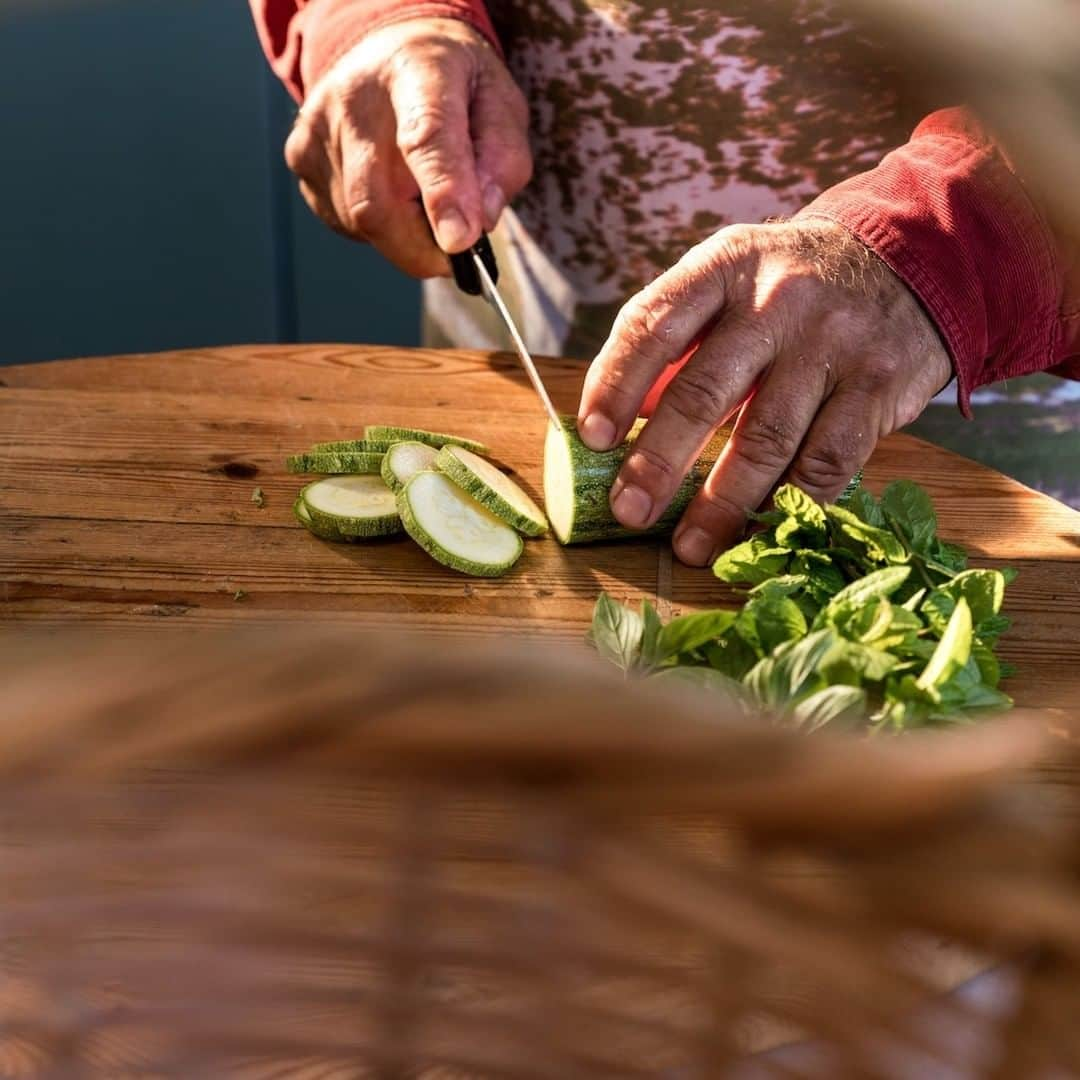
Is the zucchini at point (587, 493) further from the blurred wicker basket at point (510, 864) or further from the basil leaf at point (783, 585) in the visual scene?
the blurred wicker basket at point (510, 864)

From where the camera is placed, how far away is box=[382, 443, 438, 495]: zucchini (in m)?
2.07

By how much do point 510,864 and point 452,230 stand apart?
205cm

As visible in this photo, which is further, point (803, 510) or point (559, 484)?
point (559, 484)

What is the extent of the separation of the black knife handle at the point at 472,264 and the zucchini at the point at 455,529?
61 centimetres

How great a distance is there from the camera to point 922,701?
151 cm

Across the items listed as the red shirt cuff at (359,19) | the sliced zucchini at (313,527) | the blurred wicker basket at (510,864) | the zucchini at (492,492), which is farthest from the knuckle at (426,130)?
the blurred wicker basket at (510,864)

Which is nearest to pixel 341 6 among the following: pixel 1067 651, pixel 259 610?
pixel 259 610

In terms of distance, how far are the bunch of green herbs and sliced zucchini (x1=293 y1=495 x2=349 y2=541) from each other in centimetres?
48

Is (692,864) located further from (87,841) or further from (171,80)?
(171,80)

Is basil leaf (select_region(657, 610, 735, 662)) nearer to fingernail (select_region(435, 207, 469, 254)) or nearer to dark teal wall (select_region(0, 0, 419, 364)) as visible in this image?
fingernail (select_region(435, 207, 469, 254))

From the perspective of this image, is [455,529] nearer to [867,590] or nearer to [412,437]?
[412,437]

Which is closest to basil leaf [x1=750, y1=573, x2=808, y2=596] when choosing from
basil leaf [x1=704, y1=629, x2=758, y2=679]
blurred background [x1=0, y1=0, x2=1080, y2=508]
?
basil leaf [x1=704, y1=629, x2=758, y2=679]

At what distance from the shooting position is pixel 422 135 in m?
2.44

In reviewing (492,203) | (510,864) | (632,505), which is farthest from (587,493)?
(510,864)
